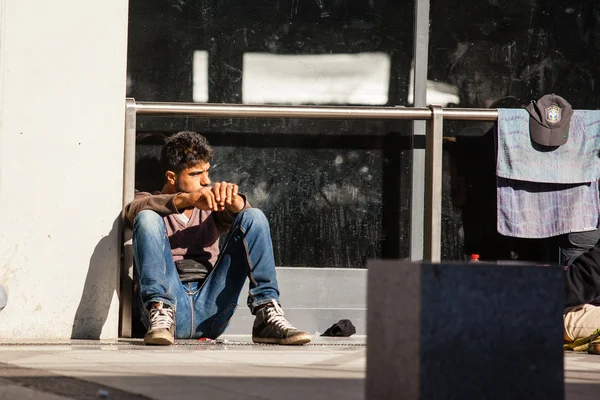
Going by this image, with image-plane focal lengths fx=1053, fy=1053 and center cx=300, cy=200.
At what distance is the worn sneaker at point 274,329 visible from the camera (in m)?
4.59

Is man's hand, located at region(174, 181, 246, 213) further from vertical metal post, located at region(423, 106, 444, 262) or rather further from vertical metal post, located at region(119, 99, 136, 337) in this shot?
vertical metal post, located at region(423, 106, 444, 262)

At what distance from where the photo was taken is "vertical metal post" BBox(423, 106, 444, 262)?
5441 mm

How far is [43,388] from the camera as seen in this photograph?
286 centimetres

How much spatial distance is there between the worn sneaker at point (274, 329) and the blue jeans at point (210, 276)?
0.17 feet

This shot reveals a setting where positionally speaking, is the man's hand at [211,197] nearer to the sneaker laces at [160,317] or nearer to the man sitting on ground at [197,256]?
the man sitting on ground at [197,256]

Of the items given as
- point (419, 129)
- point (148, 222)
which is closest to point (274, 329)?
point (148, 222)

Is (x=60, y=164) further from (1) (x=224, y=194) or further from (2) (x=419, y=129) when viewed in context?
(2) (x=419, y=129)

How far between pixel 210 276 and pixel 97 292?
529mm

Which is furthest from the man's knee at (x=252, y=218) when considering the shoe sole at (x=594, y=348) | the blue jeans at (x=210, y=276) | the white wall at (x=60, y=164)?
the shoe sole at (x=594, y=348)

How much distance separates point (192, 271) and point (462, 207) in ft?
5.62

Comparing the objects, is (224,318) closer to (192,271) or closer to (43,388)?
→ (192,271)

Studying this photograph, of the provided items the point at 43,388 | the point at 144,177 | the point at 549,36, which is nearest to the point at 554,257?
the point at 549,36

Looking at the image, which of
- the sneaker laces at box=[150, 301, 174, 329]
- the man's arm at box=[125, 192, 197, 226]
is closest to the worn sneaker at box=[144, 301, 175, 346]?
the sneaker laces at box=[150, 301, 174, 329]

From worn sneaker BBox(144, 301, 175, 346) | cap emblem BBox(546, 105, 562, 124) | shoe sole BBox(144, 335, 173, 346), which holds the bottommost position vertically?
shoe sole BBox(144, 335, 173, 346)
